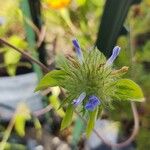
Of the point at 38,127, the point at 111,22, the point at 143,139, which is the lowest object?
the point at 38,127

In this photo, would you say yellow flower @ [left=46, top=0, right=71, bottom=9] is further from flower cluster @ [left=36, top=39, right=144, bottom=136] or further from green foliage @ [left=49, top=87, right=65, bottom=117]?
flower cluster @ [left=36, top=39, right=144, bottom=136]

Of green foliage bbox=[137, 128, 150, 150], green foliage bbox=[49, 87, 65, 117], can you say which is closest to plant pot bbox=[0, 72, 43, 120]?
green foliage bbox=[49, 87, 65, 117]

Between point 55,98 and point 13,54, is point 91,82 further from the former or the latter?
point 13,54

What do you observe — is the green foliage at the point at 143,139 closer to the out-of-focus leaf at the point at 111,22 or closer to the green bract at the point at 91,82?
the out-of-focus leaf at the point at 111,22

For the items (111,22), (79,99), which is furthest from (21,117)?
(79,99)

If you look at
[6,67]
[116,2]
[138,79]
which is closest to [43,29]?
[6,67]

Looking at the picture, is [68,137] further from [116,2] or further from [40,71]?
[116,2]
